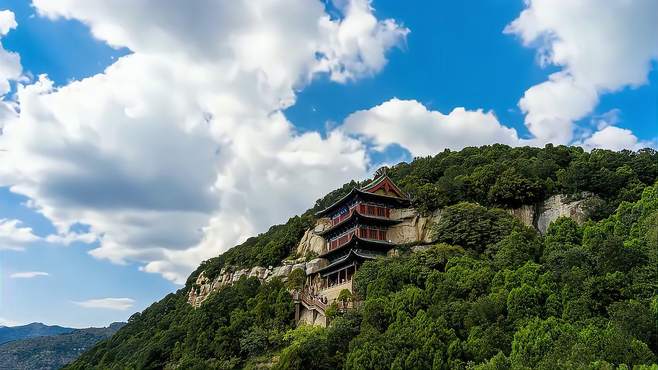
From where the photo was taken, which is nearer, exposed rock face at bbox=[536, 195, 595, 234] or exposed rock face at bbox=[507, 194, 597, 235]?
exposed rock face at bbox=[536, 195, 595, 234]

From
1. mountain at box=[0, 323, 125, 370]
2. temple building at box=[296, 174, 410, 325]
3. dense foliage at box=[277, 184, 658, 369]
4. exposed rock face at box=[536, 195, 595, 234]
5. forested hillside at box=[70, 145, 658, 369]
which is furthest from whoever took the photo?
mountain at box=[0, 323, 125, 370]

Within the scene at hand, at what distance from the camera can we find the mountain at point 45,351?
130375 millimetres

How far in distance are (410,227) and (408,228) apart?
0.70 feet

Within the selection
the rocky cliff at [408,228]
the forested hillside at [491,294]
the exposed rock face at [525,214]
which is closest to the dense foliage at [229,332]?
the forested hillside at [491,294]

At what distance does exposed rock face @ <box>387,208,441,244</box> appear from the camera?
4172cm

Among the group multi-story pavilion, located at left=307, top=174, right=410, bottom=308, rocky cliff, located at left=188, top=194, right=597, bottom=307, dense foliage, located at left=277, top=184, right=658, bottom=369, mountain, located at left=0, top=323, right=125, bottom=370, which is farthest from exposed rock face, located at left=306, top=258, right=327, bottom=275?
mountain, located at left=0, top=323, right=125, bottom=370

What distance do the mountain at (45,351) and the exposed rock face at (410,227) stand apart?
11374 cm

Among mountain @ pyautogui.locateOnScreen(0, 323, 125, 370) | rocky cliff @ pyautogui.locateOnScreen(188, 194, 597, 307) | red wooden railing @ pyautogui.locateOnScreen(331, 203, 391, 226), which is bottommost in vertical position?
mountain @ pyautogui.locateOnScreen(0, 323, 125, 370)

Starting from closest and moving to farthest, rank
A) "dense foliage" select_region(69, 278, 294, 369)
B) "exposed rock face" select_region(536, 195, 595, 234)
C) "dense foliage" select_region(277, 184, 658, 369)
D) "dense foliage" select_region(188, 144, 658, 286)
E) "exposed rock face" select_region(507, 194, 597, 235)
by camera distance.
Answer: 1. "dense foliage" select_region(277, 184, 658, 369)
2. "exposed rock face" select_region(536, 195, 595, 234)
3. "exposed rock face" select_region(507, 194, 597, 235)
4. "dense foliage" select_region(188, 144, 658, 286)
5. "dense foliage" select_region(69, 278, 294, 369)

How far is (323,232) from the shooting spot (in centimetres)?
4706

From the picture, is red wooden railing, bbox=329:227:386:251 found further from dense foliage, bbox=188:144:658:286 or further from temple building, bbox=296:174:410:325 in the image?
dense foliage, bbox=188:144:658:286

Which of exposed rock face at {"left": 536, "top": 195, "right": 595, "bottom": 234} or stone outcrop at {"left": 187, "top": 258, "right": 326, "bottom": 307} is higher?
exposed rock face at {"left": 536, "top": 195, "right": 595, "bottom": 234}

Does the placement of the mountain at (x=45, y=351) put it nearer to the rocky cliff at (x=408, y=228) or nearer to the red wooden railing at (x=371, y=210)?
the rocky cliff at (x=408, y=228)

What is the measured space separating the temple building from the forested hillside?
8.76 ft
